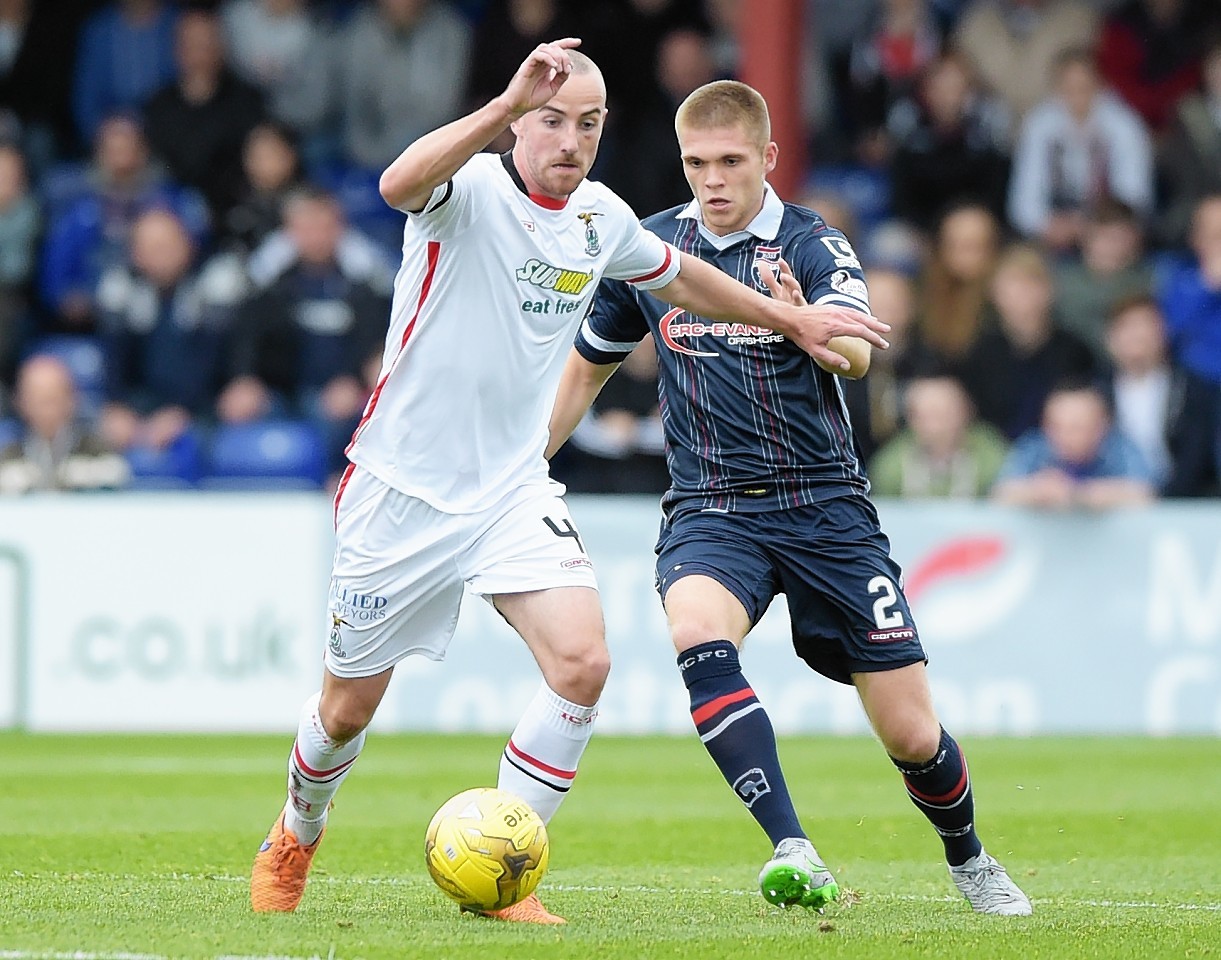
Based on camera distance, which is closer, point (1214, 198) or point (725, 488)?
point (725, 488)

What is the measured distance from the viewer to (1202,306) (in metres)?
14.2

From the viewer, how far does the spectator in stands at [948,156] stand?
15758mm

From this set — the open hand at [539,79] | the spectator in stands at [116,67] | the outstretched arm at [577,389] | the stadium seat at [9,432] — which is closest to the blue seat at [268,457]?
the stadium seat at [9,432]

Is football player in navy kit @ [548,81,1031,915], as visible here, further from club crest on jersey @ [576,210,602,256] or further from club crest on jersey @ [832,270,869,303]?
club crest on jersey @ [576,210,602,256]

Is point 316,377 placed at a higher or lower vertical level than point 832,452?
lower

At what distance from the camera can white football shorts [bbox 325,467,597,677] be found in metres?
6.07

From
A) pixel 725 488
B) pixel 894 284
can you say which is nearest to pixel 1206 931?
pixel 725 488

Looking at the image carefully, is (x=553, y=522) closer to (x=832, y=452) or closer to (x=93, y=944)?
(x=832, y=452)

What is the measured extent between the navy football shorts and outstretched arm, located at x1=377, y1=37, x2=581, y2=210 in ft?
5.01

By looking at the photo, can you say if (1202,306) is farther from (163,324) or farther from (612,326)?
(612,326)

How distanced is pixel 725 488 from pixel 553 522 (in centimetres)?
69

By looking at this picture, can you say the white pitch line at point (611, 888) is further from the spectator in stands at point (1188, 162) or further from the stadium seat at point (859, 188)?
the spectator in stands at point (1188, 162)

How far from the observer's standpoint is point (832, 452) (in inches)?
261

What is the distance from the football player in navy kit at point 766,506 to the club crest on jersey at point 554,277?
653 mm
